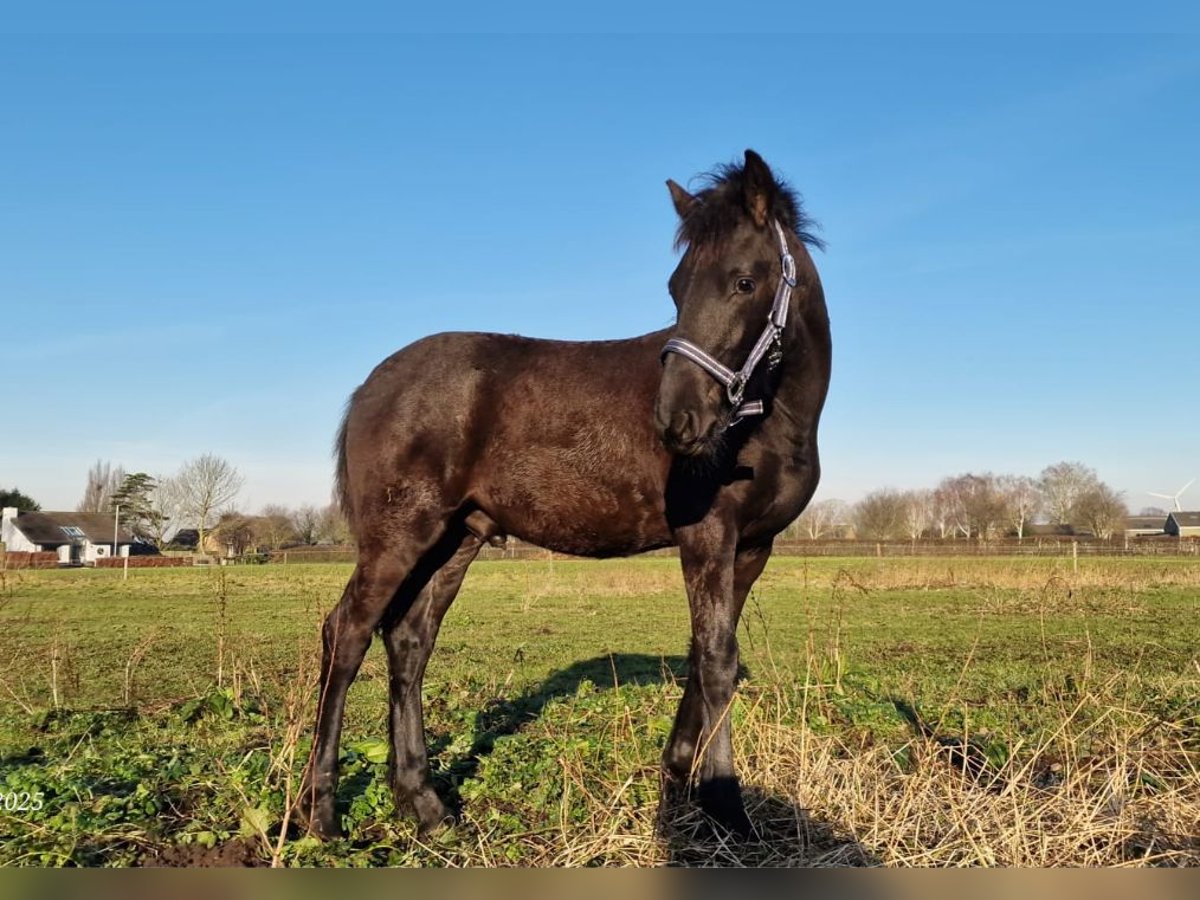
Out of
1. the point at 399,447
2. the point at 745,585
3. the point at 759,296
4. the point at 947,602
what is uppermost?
the point at 759,296

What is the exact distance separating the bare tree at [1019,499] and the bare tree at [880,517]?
1364 centimetres

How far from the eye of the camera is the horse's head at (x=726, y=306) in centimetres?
399

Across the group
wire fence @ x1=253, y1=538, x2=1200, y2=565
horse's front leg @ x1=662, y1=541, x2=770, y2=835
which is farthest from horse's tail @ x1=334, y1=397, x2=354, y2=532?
wire fence @ x1=253, y1=538, x2=1200, y2=565

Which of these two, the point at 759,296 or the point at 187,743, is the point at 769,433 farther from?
the point at 187,743

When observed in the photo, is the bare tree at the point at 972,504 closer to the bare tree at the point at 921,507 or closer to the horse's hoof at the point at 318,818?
the bare tree at the point at 921,507

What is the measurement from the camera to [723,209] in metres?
4.42

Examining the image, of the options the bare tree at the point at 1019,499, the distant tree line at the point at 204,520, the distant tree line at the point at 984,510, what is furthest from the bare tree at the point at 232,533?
the bare tree at the point at 1019,499

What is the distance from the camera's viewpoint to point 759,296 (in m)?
4.36

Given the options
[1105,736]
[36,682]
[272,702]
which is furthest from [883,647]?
[36,682]

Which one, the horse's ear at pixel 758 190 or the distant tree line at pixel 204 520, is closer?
the horse's ear at pixel 758 190

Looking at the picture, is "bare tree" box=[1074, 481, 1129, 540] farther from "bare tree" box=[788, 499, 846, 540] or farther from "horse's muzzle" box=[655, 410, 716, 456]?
"horse's muzzle" box=[655, 410, 716, 456]

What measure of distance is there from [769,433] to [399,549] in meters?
2.38

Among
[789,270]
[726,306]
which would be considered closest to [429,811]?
[726,306]

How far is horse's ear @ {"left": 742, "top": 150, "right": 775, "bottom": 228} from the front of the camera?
4359mm
